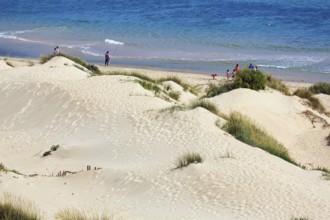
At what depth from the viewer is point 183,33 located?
49156 millimetres

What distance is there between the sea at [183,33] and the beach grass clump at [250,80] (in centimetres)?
1215

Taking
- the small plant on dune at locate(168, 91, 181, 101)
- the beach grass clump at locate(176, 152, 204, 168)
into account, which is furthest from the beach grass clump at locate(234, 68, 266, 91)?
the beach grass clump at locate(176, 152, 204, 168)

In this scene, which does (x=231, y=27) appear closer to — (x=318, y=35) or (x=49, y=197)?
(x=318, y=35)

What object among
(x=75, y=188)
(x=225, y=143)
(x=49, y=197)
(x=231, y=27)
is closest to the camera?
(x=49, y=197)

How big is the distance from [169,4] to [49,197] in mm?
55958

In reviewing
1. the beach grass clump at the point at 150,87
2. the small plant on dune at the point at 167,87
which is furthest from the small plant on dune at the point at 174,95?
the beach grass clump at the point at 150,87

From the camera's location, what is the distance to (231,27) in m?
51.0

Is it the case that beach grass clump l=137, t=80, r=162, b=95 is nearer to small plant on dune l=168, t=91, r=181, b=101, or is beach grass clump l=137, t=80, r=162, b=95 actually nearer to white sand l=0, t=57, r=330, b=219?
white sand l=0, t=57, r=330, b=219

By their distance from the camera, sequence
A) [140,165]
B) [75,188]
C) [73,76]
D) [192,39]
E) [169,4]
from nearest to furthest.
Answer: [75,188] → [140,165] → [73,76] → [192,39] → [169,4]

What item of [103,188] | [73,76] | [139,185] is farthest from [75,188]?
[73,76]

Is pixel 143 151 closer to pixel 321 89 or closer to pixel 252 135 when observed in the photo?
pixel 252 135

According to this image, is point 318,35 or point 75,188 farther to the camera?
point 318,35

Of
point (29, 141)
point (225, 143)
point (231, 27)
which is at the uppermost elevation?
point (231, 27)

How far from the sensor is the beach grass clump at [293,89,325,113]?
2277 cm
